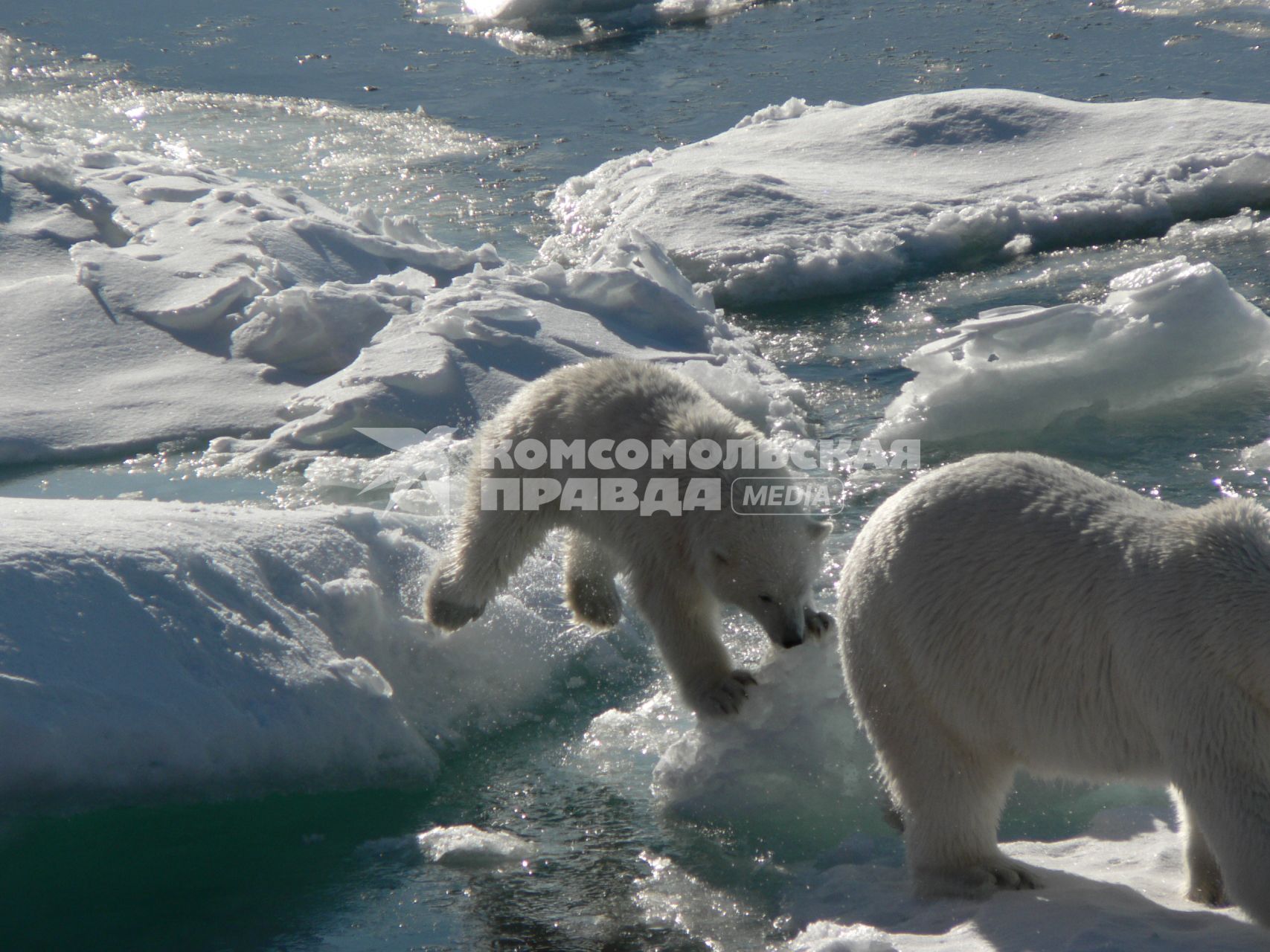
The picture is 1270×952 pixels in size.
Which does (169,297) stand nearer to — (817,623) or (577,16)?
(817,623)

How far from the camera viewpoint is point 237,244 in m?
7.52

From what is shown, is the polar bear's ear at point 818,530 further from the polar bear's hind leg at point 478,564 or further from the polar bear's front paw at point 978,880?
the polar bear's front paw at point 978,880

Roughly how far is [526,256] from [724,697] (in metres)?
5.64

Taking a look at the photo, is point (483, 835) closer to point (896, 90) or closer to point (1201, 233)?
point (1201, 233)

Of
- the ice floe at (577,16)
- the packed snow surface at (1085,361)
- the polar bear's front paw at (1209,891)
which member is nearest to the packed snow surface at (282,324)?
the packed snow surface at (1085,361)

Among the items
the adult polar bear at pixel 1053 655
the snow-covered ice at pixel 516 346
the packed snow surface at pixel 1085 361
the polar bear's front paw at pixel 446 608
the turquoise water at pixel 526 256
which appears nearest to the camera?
the adult polar bear at pixel 1053 655

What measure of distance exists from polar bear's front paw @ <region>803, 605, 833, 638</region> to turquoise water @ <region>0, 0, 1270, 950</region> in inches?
19.4

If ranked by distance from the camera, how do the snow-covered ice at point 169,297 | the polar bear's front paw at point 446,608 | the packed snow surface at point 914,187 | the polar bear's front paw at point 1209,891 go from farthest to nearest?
1. the packed snow surface at point 914,187
2. the snow-covered ice at point 169,297
3. the polar bear's front paw at point 446,608
4. the polar bear's front paw at point 1209,891

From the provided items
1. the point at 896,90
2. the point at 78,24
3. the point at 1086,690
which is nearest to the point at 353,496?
the point at 1086,690

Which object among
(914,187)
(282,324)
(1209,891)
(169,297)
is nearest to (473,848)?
(1209,891)

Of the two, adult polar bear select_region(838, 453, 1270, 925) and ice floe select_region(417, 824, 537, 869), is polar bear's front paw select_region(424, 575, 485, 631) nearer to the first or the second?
ice floe select_region(417, 824, 537, 869)

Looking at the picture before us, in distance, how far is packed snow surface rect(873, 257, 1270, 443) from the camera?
18.5ft

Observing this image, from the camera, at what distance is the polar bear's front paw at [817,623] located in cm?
355

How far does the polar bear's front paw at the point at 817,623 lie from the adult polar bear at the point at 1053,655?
810 mm
